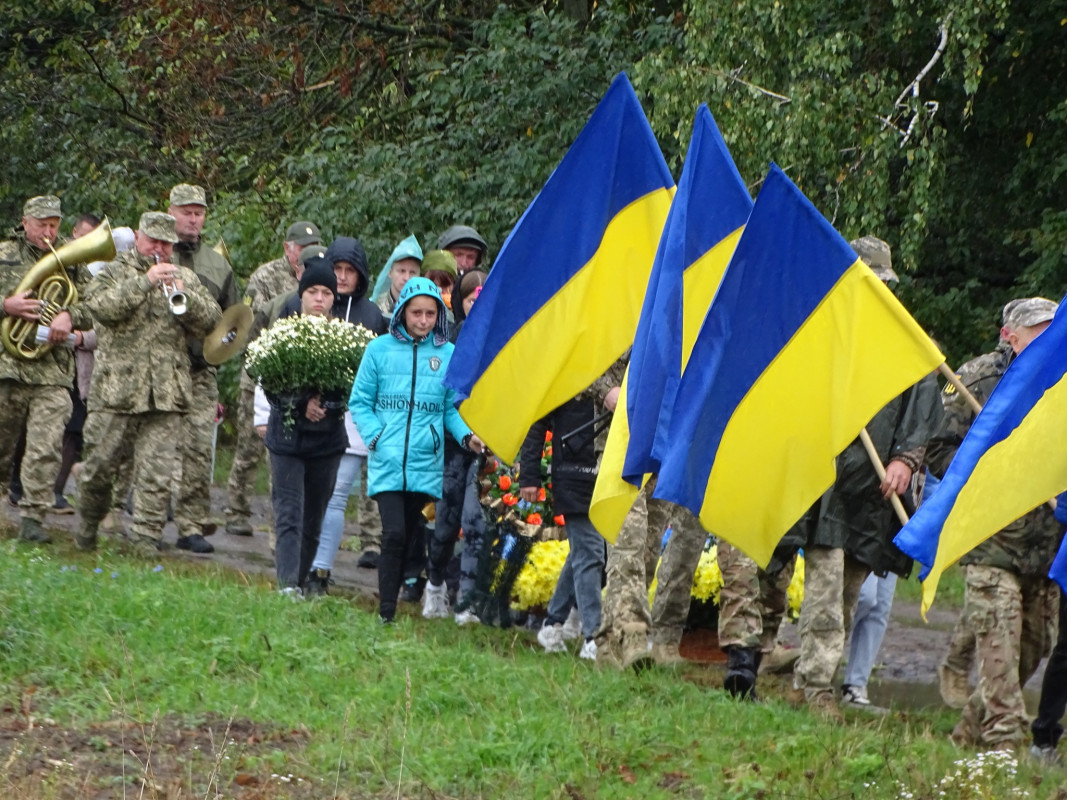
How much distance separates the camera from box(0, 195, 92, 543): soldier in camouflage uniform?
A: 12.0 meters

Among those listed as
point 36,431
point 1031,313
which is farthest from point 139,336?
point 1031,313

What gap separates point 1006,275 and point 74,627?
10.3 m

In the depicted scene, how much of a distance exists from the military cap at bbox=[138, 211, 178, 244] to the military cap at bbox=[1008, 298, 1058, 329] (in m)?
5.59

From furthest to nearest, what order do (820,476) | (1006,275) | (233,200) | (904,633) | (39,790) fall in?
(233,200) → (1006,275) → (904,633) → (820,476) → (39,790)

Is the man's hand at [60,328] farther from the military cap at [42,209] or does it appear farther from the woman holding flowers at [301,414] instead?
the woman holding flowers at [301,414]

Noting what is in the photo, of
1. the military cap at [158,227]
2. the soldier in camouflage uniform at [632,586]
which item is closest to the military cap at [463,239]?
the military cap at [158,227]

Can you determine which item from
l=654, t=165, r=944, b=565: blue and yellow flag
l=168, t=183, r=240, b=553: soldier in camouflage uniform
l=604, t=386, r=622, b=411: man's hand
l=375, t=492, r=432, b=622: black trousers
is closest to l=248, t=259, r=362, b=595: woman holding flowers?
l=375, t=492, r=432, b=622: black trousers

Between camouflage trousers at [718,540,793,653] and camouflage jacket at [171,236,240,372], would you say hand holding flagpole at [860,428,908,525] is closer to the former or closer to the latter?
camouflage trousers at [718,540,793,653]

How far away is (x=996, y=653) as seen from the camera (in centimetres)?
800

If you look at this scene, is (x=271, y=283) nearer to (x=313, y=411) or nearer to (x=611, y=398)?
(x=313, y=411)

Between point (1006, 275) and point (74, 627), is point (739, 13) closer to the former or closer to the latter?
point (1006, 275)

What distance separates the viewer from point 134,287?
37.6ft

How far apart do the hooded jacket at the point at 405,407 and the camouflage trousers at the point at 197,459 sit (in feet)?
9.36

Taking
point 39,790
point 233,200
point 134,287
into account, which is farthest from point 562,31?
point 39,790
